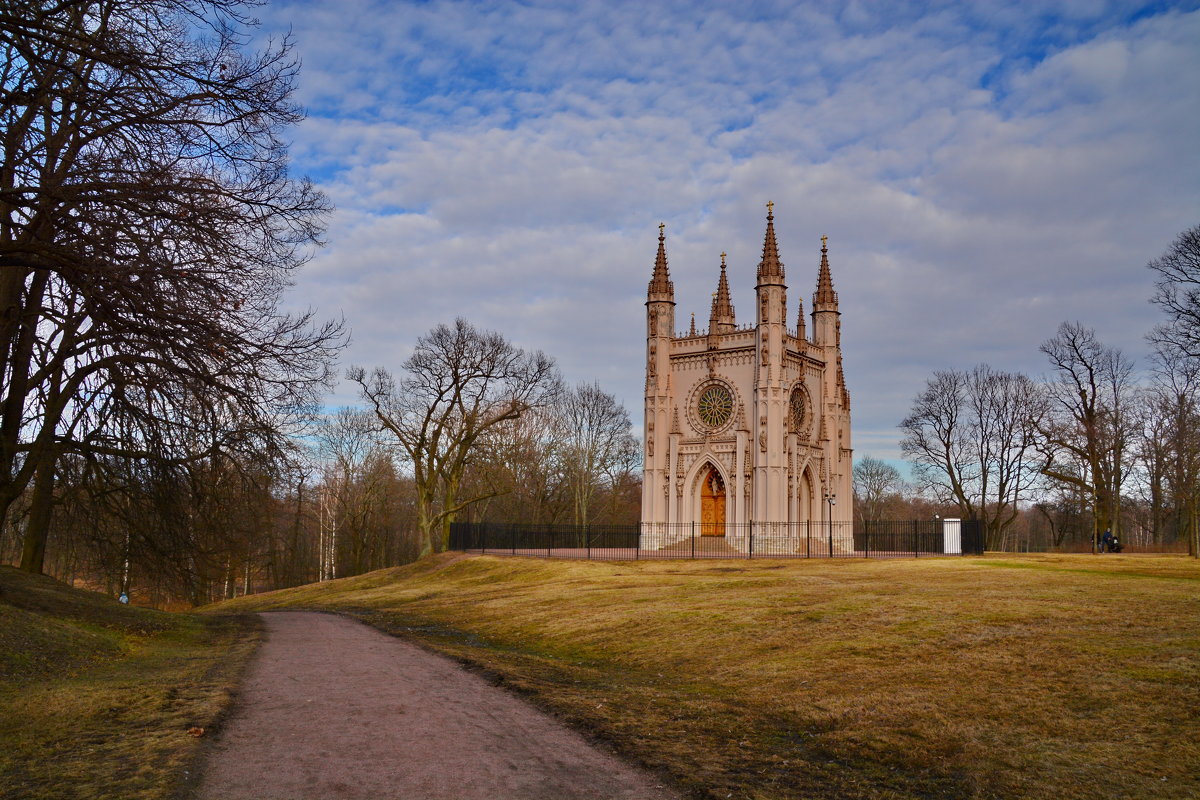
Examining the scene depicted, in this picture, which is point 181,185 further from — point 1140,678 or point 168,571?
point 1140,678

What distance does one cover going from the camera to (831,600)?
1658 centimetres

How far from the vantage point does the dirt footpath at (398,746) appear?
21.2 feet

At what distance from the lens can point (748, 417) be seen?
43938mm

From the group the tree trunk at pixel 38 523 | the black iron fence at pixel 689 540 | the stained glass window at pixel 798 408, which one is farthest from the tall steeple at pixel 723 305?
the tree trunk at pixel 38 523

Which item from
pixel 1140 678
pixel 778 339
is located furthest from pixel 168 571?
pixel 778 339

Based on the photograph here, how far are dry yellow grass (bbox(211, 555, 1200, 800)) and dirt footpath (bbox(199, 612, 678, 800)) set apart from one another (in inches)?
25.8

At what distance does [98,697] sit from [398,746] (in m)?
3.90

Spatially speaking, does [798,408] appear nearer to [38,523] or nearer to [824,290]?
[824,290]

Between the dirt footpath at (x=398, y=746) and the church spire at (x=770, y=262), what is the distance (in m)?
34.6

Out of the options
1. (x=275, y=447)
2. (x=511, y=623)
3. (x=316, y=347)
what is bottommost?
(x=511, y=623)

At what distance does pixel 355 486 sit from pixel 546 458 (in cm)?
1411

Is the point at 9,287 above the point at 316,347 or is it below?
above

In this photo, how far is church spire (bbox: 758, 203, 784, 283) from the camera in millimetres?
A: 43500

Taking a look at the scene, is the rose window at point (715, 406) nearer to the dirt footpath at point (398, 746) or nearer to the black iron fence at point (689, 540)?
the black iron fence at point (689, 540)
